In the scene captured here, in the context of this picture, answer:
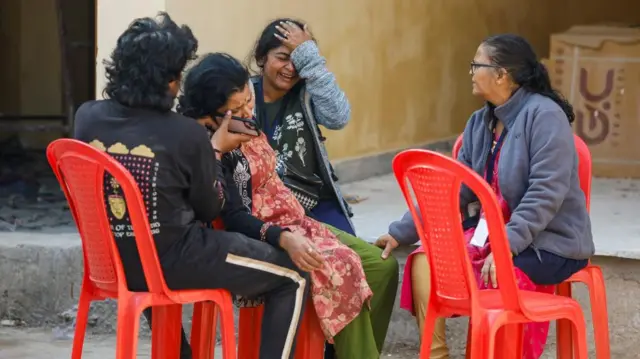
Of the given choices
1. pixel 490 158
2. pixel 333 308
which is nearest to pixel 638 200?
pixel 490 158

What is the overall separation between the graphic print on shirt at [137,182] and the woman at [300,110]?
2.98 ft

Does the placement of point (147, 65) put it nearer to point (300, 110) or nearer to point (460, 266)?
point (300, 110)

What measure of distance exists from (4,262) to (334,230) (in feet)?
6.00

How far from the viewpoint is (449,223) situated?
3.65m

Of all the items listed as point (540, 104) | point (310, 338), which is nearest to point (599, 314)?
point (540, 104)

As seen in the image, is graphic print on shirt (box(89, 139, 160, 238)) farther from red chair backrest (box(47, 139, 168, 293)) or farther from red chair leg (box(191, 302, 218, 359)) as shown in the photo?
red chair leg (box(191, 302, 218, 359))

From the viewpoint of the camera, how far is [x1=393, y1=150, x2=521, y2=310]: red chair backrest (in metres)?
3.55

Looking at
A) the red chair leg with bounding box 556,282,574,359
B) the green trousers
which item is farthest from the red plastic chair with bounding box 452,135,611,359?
the green trousers

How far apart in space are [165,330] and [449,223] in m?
0.97

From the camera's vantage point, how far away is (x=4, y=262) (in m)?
5.51

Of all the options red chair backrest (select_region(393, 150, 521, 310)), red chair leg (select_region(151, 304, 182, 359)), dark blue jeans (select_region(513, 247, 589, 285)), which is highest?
red chair backrest (select_region(393, 150, 521, 310))

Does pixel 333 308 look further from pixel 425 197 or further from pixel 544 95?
pixel 544 95

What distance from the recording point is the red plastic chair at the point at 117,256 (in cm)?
360

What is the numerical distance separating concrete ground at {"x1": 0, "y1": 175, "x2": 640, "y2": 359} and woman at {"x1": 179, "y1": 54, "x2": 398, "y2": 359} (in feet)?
2.90
